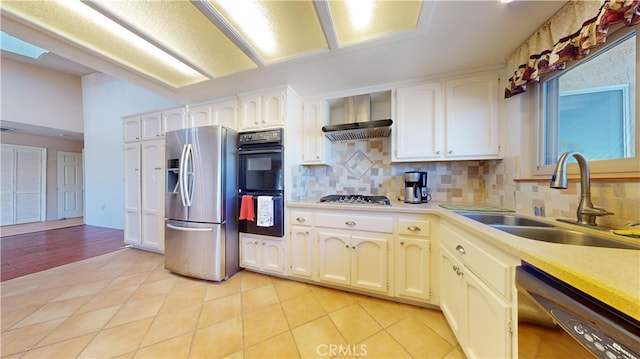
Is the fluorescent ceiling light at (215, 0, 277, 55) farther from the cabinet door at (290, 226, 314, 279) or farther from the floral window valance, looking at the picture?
the floral window valance

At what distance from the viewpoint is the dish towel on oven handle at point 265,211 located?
81.2 inches

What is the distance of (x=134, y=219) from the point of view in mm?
2951

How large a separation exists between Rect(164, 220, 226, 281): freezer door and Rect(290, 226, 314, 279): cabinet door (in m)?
0.76

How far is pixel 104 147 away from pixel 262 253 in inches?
200

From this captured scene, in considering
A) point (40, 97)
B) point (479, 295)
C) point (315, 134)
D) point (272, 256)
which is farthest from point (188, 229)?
point (40, 97)

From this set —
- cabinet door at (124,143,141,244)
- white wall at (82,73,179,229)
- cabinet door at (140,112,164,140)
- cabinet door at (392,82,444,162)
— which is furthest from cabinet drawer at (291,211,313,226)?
white wall at (82,73,179,229)

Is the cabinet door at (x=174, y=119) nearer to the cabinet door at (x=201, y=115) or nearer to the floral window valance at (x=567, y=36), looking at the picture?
the cabinet door at (x=201, y=115)

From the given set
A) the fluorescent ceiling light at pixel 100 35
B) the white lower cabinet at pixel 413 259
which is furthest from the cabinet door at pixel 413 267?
the fluorescent ceiling light at pixel 100 35

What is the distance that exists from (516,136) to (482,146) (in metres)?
0.23

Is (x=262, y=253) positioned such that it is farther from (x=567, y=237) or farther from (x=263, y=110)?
(x=567, y=237)

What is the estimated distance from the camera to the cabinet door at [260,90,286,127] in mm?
2178

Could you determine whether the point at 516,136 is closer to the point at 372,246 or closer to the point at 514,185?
the point at 514,185

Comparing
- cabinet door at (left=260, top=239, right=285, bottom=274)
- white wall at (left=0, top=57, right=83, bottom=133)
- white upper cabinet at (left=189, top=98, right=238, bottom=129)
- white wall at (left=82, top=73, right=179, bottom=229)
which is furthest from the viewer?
white wall at (left=82, top=73, right=179, bottom=229)

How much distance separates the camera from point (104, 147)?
14.7 ft
